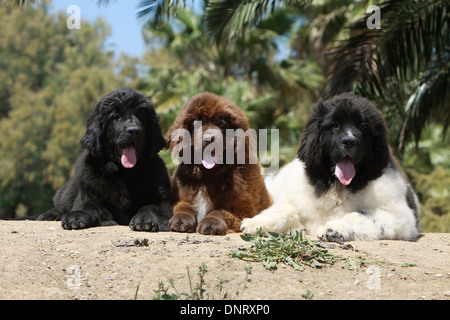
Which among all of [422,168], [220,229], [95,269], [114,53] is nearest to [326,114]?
[220,229]

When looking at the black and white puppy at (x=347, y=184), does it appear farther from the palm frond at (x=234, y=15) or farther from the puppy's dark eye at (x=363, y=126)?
the palm frond at (x=234, y=15)

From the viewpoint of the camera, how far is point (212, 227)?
603 centimetres

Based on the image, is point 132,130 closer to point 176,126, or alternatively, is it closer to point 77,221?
point 176,126

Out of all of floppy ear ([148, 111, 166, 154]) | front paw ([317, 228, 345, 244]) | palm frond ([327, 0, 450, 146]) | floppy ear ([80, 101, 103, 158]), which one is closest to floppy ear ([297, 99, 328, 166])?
front paw ([317, 228, 345, 244])

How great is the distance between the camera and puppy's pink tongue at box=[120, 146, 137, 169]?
6434 mm

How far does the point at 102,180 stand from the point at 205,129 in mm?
1415

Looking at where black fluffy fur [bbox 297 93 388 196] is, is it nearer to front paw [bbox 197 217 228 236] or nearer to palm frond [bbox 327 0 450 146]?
front paw [bbox 197 217 228 236]

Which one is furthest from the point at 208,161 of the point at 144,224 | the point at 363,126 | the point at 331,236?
the point at 363,126

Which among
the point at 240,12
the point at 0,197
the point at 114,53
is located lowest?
the point at 0,197

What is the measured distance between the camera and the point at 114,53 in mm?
40500

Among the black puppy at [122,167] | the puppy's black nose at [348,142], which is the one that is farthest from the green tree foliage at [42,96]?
the puppy's black nose at [348,142]

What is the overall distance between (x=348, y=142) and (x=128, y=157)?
2531 mm

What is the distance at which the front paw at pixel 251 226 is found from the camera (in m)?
6.09

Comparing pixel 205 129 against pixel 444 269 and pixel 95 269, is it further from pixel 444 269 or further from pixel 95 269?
pixel 444 269
